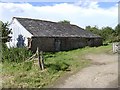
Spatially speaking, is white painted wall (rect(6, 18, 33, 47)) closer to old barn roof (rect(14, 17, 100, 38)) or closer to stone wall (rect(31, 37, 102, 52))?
old barn roof (rect(14, 17, 100, 38))

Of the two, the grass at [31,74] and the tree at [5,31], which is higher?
the tree at [5,31]

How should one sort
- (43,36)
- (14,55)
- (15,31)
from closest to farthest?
(14,55) → (43,36) → (15,31)

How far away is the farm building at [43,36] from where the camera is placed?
27.6m

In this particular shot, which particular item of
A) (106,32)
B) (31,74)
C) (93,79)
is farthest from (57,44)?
(106,32)

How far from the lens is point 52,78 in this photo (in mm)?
13484

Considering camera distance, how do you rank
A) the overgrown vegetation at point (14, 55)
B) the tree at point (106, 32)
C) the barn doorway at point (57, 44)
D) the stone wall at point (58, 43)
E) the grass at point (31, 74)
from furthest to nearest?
the tree at point (106, 32)
the barn doorway at point (57, 44)
the stone wall at point (58, 43)
the overgrown vegetation at point (14, 55)
the grass at point (31, 74)

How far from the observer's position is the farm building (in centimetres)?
2761

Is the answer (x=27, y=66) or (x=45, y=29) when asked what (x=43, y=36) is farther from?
(x=27, y=66)

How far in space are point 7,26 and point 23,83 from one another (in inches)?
713

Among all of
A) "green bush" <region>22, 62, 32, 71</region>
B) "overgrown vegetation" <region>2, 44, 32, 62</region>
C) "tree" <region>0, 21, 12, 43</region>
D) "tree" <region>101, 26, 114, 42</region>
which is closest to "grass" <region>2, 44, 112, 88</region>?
"green bush" <region>22, 62, 32, 71</region>

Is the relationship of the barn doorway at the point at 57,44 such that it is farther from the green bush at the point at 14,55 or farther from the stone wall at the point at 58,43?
the green bush at the point at 14,55

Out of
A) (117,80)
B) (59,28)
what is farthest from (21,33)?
(117,80)

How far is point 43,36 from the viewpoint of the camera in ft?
91.9

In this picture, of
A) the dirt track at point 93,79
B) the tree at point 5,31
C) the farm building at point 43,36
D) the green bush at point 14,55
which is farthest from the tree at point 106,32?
the dirt track at point 93,79
